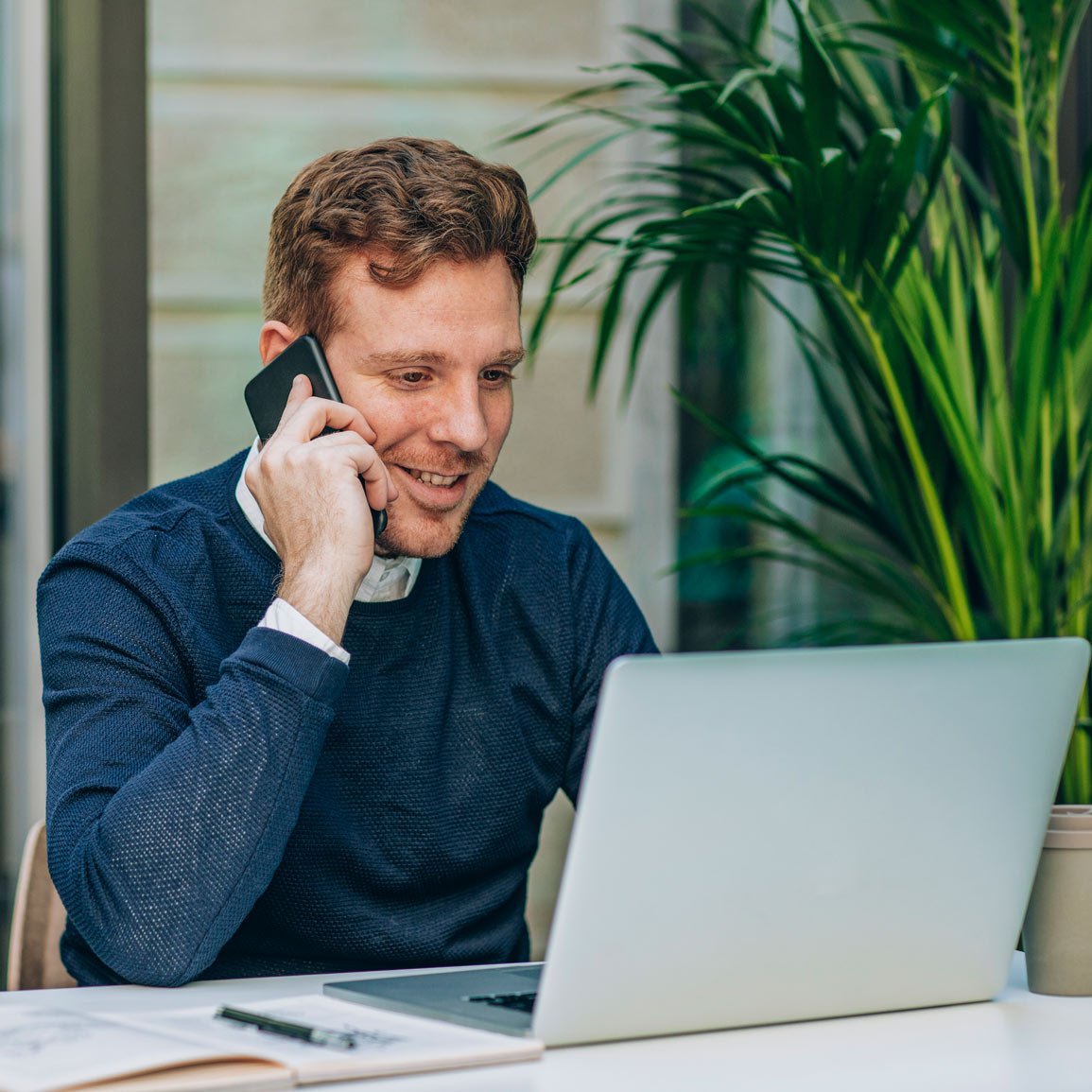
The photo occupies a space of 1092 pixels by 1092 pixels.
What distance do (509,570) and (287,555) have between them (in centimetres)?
36

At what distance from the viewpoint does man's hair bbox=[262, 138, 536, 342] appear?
1.55 m

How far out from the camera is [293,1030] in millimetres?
991

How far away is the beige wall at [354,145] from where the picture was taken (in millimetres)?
2869

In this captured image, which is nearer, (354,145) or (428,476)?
(428,476)

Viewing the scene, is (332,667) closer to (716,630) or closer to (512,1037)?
(512,1037)

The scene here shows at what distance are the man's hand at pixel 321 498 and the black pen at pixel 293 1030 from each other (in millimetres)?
367

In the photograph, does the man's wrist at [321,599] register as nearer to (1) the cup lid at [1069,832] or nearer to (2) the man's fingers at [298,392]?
(2) the man's fingers at [298,392]

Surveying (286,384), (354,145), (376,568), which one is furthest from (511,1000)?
(354,145)

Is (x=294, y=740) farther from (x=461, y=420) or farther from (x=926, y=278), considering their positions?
(x=926, y=278)

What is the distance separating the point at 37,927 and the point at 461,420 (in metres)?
0.65

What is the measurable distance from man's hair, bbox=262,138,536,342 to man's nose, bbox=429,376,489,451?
0.12m

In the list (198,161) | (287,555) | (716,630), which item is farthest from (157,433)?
(287,555)

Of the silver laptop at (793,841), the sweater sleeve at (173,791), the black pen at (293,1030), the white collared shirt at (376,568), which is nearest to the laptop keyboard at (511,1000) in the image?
the silver laptop at (793,841)

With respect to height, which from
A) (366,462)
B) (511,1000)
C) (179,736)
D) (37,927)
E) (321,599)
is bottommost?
(37,927)
